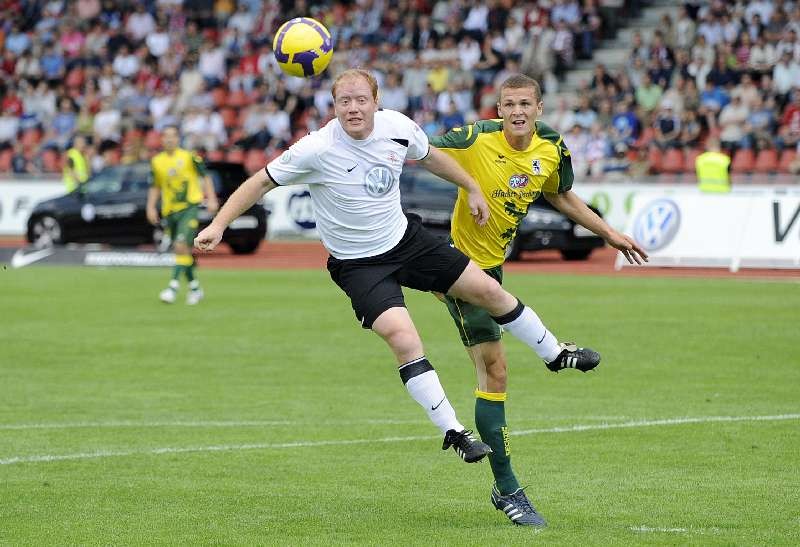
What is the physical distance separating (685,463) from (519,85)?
9.37 feet

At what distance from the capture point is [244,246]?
105 feet

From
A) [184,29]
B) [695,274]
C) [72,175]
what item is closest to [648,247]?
[695,274]

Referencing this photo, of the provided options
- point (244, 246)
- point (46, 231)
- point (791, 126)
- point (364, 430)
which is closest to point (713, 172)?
point (791, 126)

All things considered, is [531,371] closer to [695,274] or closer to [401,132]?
[401,132]

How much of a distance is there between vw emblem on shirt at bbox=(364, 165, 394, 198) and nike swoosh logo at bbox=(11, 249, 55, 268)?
21.8 metres

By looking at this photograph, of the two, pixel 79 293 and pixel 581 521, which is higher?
pixel 581 521

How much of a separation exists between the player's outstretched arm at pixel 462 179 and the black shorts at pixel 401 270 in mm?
243

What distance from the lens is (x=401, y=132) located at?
7996 millimetres

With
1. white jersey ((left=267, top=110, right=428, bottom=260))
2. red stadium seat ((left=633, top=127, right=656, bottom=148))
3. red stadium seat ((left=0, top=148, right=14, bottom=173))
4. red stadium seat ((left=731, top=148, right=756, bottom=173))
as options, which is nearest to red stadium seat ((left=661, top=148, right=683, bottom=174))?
red stadium seat ((left=633, top=127, right=656, bottom=148))

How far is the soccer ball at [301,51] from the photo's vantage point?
384 inches

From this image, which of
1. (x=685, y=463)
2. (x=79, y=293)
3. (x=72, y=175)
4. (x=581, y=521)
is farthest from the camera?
(x=72, y=175)

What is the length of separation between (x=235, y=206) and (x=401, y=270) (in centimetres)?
95

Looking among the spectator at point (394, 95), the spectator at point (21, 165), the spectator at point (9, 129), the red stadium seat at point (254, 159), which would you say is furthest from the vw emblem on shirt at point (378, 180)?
the spectator at point (9, 129)

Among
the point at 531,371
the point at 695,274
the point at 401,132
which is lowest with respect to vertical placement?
the point at 695,274
